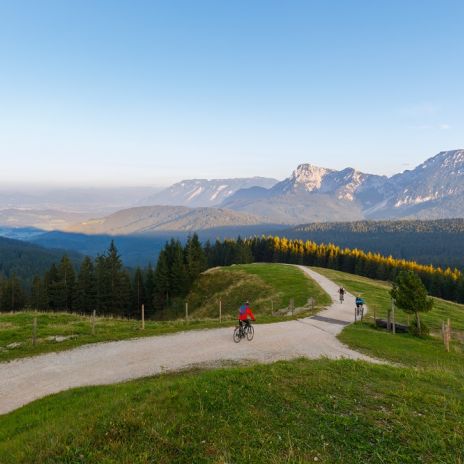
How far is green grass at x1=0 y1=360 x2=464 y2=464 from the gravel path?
311 centimetres

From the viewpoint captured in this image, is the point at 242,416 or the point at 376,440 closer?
the point at 376,440

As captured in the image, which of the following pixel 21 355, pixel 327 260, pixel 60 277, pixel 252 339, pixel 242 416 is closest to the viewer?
pixel 242 416

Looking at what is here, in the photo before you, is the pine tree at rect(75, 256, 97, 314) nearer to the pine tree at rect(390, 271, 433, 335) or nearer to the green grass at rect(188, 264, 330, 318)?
the green grass at rect(188, 264, 330, 318)

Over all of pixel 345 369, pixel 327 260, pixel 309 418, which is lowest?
pixel 327 260

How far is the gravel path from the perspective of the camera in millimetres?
16266


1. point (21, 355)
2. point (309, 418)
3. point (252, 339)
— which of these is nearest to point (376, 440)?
point (309, 418)

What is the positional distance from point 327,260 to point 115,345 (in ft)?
373

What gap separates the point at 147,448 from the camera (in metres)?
8.60

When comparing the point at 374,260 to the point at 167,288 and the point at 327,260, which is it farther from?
the point at 167,288

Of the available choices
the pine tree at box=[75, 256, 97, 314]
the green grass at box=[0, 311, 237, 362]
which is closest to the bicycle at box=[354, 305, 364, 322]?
the green grass at box=[0, 311, 237, 362]

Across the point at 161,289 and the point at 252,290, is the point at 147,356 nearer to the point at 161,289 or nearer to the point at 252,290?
the point at 252,290

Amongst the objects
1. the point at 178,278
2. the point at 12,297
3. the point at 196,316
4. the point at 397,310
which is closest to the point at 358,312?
the point at 397,310

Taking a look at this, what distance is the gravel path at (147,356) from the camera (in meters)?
16.3

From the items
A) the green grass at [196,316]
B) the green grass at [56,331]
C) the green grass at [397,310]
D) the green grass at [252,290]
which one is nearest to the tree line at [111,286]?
the green grass at [252,290]
